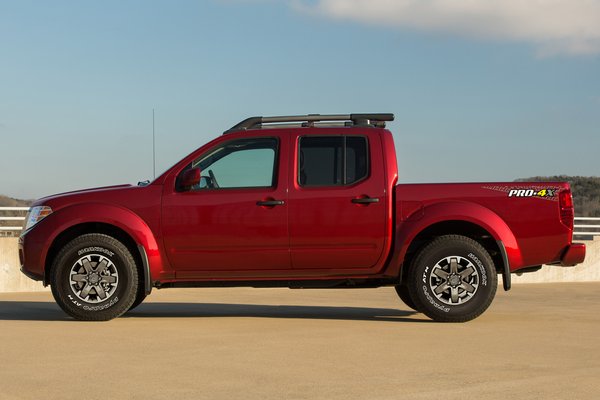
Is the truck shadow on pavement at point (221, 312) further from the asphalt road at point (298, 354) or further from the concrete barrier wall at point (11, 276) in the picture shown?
the concrete barrier wall at point (11, 276)

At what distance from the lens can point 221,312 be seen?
36.7 feet

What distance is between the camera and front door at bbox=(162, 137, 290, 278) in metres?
9.70

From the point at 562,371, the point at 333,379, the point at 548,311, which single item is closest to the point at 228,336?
the point at 333,379

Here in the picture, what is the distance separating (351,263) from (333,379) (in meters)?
3.63

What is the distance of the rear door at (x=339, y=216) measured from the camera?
971 cm

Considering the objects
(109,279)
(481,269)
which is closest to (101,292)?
(109,279)

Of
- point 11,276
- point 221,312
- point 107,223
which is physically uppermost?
point 107,223

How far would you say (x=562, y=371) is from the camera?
662 cm

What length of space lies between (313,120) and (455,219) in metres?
1.69

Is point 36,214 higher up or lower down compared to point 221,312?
higher up

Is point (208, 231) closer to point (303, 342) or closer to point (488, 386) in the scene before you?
point (303, 342)

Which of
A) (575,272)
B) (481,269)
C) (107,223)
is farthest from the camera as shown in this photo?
(575,272)

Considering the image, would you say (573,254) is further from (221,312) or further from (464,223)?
(221,312)

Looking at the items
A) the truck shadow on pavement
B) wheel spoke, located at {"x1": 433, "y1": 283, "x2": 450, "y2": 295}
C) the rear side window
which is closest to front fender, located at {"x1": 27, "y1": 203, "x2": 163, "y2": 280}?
Answer: the truck shadow on pavement
